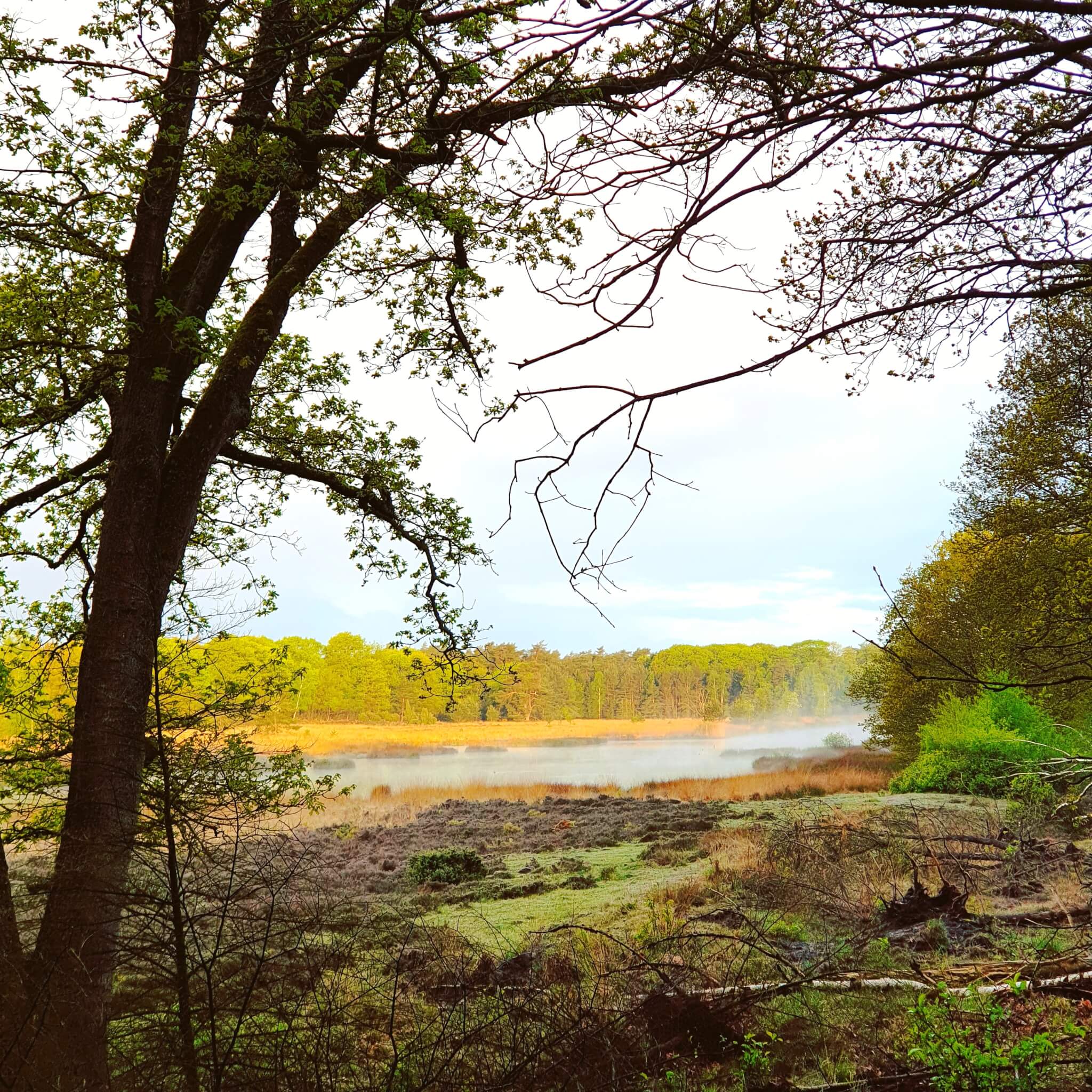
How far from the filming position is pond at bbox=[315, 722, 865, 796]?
35.7 meters

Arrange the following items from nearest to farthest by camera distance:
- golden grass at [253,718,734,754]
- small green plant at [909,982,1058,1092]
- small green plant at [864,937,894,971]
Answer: small green plant at [909,982,1058,1092] → small green plant at [864,937,894,971] → golden grass at [253,718,734,754]

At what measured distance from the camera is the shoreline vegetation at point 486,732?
959 inches

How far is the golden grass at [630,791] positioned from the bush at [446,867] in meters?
→ 9.10

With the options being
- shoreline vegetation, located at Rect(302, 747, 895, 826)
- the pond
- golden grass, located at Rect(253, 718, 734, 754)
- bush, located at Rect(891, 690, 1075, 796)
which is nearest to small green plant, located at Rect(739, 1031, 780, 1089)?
golden grass, located at Rect(253, 718, 734, 754)

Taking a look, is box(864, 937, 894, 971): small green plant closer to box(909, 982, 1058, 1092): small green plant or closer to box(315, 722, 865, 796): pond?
box(909, 982, 1058, 1092): small green plant

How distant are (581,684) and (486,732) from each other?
494 inches

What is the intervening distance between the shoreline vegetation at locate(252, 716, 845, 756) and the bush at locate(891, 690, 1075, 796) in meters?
16.1

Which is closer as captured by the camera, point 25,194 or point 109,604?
point 109,604

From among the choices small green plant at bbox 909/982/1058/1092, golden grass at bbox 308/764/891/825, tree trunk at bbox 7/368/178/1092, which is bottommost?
golden grass at bbox 308/764/891/825

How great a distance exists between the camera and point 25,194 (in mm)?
6492

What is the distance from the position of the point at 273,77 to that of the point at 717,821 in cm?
1838

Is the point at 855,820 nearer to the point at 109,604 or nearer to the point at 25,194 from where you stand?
the point at 109,604

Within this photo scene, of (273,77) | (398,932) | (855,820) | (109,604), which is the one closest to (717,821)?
(855,820)

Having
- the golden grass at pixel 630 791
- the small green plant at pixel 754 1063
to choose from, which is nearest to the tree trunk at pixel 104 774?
the small green plant at pixel 754 1063
